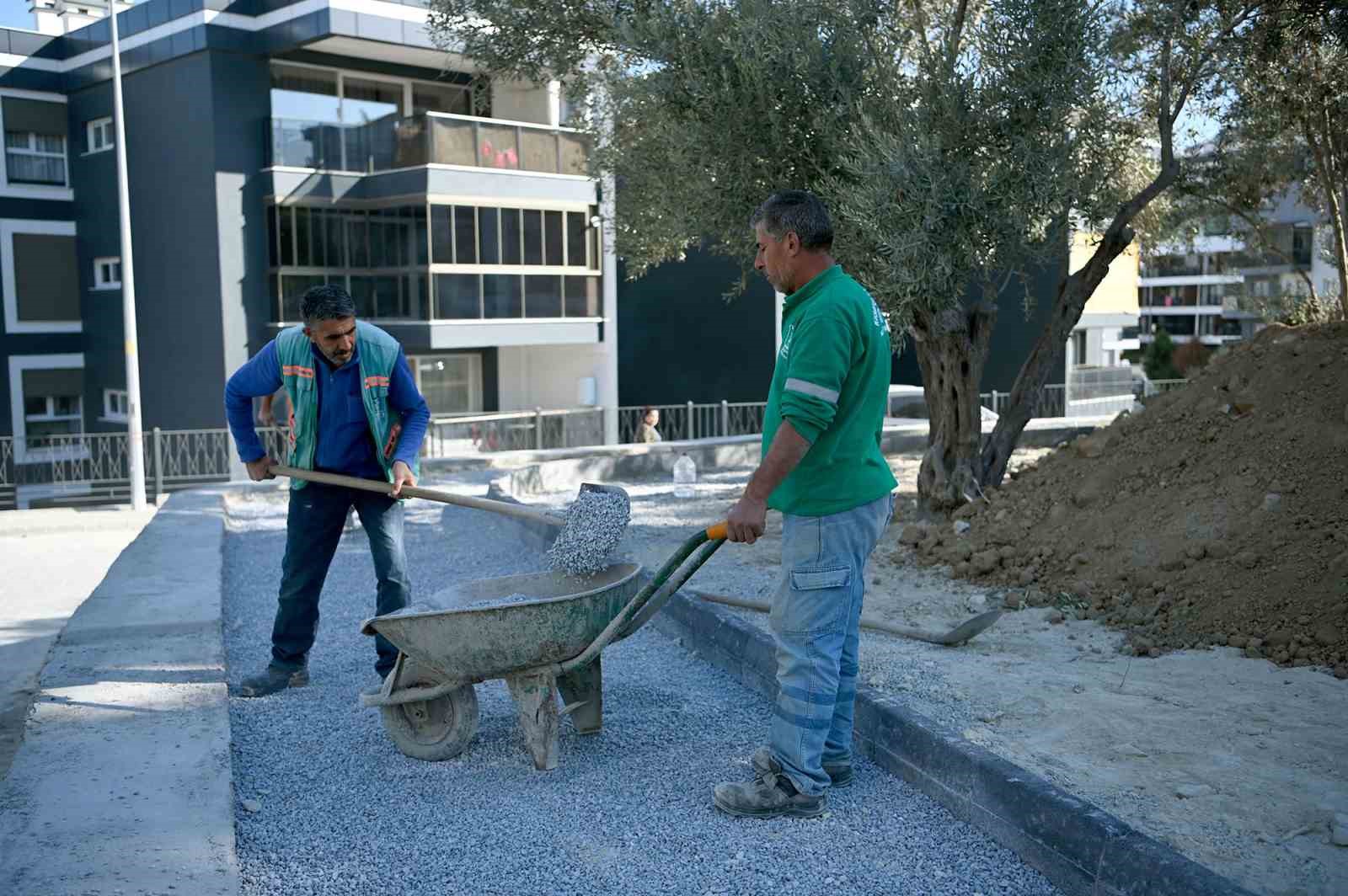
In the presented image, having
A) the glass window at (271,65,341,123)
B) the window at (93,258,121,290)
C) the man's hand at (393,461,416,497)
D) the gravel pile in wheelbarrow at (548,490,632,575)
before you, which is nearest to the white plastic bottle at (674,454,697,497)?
the man's hand at (393,461,416,497)

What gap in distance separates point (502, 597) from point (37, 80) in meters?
22.5

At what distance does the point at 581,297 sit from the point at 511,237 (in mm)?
1833

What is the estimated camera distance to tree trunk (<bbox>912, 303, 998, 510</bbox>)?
816 cm

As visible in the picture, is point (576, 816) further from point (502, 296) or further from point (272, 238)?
point (272, 238)

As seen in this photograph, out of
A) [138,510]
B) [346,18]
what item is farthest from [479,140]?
[138,510]

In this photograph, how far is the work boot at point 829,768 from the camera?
3.73 m

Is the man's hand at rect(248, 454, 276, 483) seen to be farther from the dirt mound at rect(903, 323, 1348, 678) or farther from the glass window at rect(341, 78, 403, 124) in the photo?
the glass window at rect(341, 78, 403, 124)

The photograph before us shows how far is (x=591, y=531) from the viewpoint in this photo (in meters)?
4.32

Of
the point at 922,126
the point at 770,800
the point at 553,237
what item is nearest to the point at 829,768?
the point at 770,800

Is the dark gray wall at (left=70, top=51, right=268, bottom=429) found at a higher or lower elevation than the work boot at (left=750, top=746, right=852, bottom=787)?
higher

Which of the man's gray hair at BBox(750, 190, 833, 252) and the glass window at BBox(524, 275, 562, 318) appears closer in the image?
the man's gray hair at BBox(750, 190, 833, 252)

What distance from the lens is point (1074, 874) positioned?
3.12 metres

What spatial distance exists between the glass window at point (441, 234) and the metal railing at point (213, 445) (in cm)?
274

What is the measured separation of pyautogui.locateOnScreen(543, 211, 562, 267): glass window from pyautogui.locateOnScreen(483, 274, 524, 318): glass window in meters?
0.83
